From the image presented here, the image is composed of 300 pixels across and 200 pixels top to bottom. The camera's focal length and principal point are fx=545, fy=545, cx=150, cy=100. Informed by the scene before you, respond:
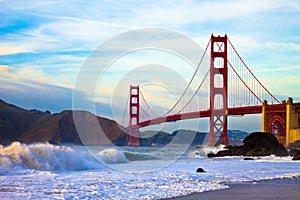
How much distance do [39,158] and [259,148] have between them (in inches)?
802

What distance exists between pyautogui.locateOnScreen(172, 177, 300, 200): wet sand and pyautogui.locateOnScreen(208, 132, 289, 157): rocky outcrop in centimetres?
2105

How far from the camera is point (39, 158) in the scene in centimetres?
1652

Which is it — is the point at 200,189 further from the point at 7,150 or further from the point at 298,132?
the point at 298,132

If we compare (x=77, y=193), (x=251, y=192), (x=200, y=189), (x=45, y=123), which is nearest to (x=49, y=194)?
(x=77, y=193)

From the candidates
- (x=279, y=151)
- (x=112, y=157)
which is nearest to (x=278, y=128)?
(x=279, y=151)

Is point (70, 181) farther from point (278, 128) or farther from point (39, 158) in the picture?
point (278, 128)

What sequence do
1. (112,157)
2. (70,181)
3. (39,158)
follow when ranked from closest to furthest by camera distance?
(70,181) → (39,158) → (112,157)

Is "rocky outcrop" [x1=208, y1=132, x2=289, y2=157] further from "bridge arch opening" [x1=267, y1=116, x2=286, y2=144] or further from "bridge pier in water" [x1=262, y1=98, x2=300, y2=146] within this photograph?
"bridge arch opening" [x1=267, y1=116, x2=286, y2=144]

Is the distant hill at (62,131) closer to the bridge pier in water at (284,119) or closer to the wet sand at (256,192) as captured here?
the bridge pier in water at (284,119)

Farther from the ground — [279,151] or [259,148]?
[259,148]

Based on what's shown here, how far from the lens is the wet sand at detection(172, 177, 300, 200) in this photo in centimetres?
963

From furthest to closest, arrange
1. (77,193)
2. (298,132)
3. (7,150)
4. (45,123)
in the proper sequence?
(45,123) → (298,132) → (7,150) → (77,193)

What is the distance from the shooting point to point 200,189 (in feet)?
35.9

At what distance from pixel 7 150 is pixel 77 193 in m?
6.72
